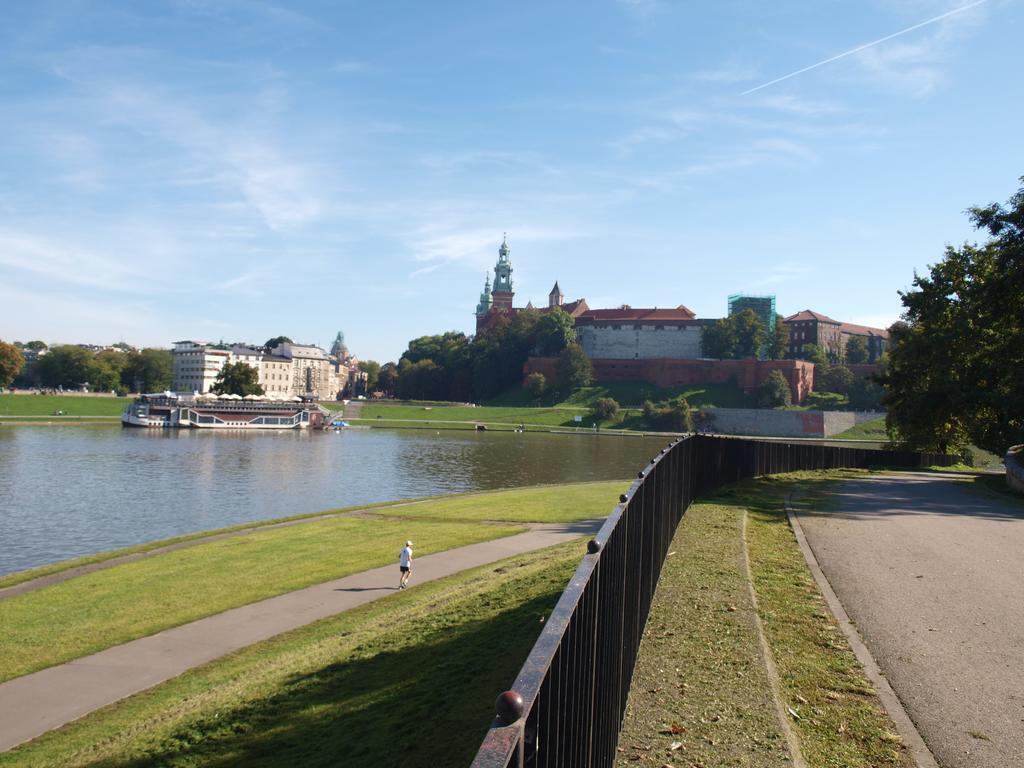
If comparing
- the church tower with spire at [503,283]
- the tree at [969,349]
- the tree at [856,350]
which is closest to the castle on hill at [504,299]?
A: the church tower with spire at [503,283]

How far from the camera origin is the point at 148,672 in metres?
13.1

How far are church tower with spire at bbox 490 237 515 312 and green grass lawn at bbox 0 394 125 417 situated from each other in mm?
85150

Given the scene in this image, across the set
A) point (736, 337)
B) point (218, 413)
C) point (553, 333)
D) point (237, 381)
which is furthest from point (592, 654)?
point (553, 333)

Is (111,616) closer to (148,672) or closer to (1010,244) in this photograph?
(148,672)

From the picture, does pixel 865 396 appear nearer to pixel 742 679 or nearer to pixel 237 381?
pixel 237 381

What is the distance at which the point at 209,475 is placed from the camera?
4484 cm

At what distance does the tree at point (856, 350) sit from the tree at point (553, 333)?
5025cm

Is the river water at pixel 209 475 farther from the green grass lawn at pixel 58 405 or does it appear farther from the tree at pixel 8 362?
the tree at pixel 8 362

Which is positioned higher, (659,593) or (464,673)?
(659,593)

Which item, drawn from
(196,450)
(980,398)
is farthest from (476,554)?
(196,450)

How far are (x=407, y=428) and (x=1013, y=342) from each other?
8515 cm

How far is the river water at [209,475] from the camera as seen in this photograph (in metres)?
28.0

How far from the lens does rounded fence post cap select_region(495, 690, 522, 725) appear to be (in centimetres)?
263

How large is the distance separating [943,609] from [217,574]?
50.9ft
